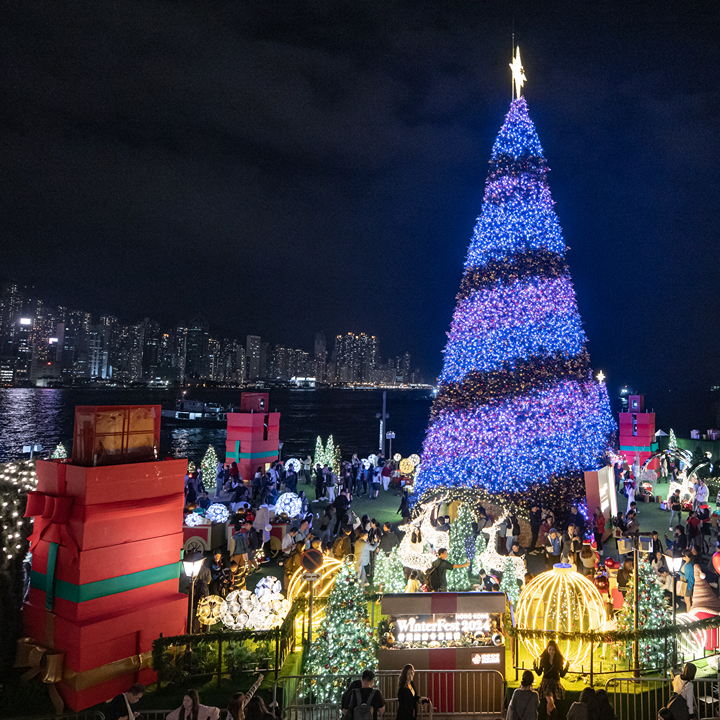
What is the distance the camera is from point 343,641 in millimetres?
6812

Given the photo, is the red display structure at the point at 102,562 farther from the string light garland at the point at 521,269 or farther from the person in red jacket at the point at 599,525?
the string light garland at the point at 521,269

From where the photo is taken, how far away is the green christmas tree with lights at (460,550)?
10430mm

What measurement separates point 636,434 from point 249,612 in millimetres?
25946

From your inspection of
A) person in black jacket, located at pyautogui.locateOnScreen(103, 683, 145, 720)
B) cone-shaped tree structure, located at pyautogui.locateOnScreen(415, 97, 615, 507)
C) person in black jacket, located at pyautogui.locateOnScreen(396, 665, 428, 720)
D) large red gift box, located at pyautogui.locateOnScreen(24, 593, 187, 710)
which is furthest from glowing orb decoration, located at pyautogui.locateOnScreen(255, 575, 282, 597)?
cone-shaped tree structure, located at pyautogui.locateOnScreen(415, 97, 615, 507)

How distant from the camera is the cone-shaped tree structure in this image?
14.9 m

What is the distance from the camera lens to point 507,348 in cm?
1534

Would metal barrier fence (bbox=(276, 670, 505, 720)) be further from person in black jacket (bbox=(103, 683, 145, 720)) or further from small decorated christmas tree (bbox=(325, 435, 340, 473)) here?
small decorated christmas tree (bbox=(325, 435, 340, 473))

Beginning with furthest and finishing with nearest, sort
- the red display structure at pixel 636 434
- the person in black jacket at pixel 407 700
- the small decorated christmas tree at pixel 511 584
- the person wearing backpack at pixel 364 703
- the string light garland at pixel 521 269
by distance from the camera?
the red display structure at pixel 636 434
the string light garland at pixel 521 269
the small decorated christmas tree at pixel 511 584
the person in black jacket at pixel 407 700
the person wearing backpack at pixel 364 703

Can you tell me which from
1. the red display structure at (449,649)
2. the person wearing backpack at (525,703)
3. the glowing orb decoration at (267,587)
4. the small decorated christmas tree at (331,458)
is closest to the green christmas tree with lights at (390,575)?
the glowing orb decoration at (267,587)

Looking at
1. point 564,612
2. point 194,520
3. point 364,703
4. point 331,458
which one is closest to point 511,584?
point 564,612

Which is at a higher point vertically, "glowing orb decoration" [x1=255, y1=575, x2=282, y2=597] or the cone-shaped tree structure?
the cone-shaped tree structure

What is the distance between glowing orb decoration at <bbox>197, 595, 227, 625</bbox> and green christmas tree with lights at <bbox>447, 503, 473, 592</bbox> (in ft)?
13.9

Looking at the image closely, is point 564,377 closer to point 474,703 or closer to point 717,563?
point 717,563

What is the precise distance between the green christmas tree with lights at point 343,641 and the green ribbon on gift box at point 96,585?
291 cm
